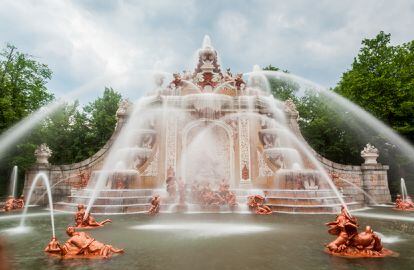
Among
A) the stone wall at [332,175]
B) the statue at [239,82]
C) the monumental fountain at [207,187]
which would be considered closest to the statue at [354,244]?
the monumental fountain at [207,187]

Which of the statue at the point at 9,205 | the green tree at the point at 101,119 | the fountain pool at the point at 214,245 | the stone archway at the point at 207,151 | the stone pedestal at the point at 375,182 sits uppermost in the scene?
the green tree at the point at 101,119

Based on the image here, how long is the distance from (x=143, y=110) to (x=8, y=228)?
14175 mm

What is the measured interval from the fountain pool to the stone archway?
33.2 ft

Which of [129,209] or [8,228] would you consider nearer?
[8,228]

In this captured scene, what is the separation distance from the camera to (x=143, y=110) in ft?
77.0

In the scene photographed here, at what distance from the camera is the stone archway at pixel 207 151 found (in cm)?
2164

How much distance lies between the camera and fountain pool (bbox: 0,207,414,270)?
5786 mm

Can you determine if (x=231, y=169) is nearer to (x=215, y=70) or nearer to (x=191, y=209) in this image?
(x=191, y=209)

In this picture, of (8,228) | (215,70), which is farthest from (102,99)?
(8,228)

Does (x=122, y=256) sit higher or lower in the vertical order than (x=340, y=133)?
lower

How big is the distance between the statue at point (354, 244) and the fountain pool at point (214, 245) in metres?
0.31

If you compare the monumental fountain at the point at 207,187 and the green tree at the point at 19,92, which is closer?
the monumental fountain at the point at 207,187

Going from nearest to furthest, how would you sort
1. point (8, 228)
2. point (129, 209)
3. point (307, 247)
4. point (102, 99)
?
point (307, 247) < point (8, 228) < point (129, 209) < point (102, 99)

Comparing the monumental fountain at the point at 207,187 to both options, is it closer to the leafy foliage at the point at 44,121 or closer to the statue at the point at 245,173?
the statue at the point at 245,173
